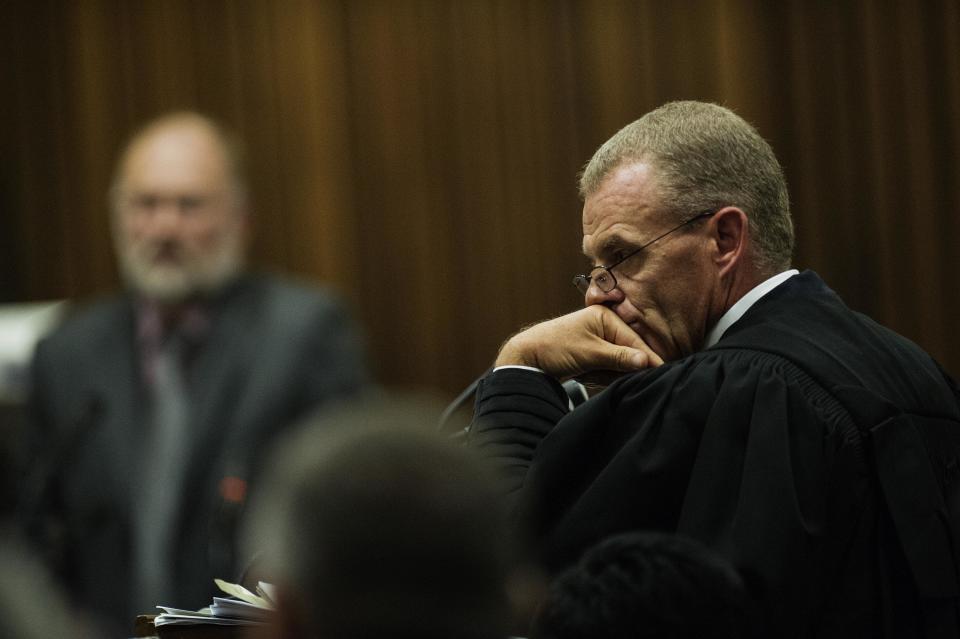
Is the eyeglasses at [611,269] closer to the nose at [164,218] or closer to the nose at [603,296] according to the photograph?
the nose at [603,296]

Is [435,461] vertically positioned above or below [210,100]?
below

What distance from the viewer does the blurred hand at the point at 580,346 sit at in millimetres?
2709

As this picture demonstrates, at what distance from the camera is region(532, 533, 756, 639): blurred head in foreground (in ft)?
4.59

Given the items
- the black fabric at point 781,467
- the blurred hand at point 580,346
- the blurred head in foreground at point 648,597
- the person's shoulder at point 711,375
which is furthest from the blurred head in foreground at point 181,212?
the blurred head in foreground at point 648,597

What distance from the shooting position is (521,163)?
190 inches

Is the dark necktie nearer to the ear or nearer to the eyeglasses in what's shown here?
the eyeglasses

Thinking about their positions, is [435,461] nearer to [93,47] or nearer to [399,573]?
[399,573]

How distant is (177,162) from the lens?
4109 mm

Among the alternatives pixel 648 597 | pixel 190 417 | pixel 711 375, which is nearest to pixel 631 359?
pixel 711 375

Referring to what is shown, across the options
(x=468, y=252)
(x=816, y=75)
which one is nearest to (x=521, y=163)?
(x=468, y=252)

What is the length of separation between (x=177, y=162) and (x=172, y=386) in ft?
2.46

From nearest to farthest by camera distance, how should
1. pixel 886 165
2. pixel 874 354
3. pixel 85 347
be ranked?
1. pixel 874 354
2. pixel 85 347
3. pixel 886 165

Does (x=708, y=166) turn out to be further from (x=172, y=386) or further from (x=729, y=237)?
(x=172, y=386)

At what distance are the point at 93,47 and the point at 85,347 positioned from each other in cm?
161
